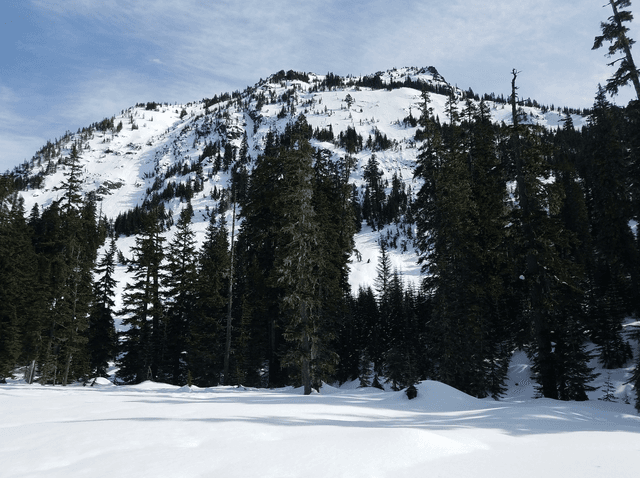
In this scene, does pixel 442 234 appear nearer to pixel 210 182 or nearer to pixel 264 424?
pixel 264 424

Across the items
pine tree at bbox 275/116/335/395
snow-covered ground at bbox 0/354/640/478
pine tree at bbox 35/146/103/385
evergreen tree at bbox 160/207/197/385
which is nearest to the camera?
snow-covered ground at bbox 0/354/640/478

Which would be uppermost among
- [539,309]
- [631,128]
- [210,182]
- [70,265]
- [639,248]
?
[210,182]

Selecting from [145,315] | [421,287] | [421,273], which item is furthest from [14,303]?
[421,287]

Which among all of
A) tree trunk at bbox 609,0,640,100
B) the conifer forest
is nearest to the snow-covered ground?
the conifer forest

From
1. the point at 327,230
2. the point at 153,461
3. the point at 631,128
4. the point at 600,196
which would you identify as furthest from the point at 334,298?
the point at 600,196

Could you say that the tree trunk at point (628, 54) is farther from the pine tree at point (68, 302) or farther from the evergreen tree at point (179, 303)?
the pine tree at point (68, 302)

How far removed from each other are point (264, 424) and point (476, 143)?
Result: 25336 millimetres

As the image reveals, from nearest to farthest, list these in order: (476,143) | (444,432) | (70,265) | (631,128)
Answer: (444,432)
(631,128)
(476,143)
(70,265)

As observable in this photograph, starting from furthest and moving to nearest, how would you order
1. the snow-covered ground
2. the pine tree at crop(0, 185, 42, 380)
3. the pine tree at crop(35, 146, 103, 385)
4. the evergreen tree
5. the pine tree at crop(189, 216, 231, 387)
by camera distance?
1. the evergreen tree
2. the pine tree at crop(189, 216, 231, 387)
3. the pine tree at crop(35, 146, 103, 385)
4. the pine tree at crop(0, 185, 42, 380)
5. the snow-covered ground

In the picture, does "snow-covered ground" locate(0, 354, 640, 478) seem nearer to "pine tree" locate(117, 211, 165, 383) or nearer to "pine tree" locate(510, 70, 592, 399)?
"pine tree" locate(510, 70, 592, 399)

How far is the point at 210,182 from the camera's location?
196m

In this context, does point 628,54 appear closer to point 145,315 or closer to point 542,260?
point 542,260

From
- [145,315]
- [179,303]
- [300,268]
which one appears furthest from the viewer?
[179,303]

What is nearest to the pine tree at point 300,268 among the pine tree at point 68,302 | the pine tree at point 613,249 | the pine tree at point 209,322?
the pine tree at point 209,322
